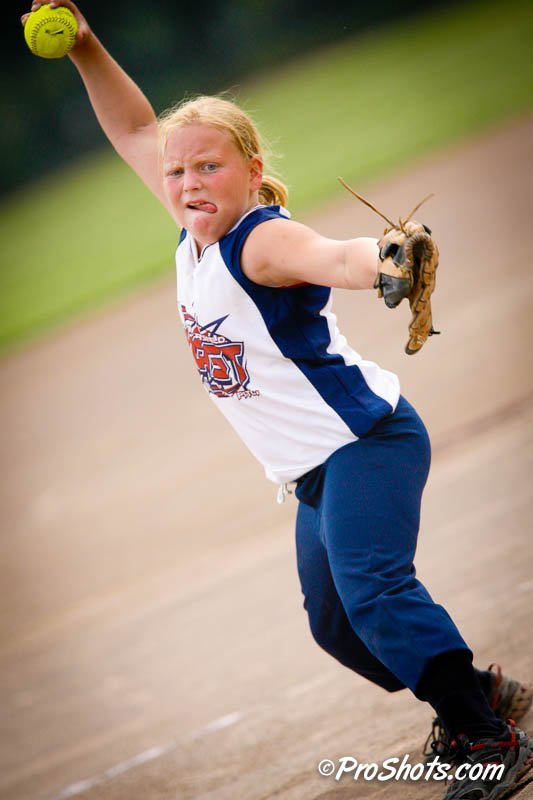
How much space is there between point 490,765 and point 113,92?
1742 mm

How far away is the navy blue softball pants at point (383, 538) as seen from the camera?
1882 mm

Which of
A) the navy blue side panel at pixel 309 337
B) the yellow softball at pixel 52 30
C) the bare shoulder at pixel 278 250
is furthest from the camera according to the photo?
the yellow softball at pixel 52 30

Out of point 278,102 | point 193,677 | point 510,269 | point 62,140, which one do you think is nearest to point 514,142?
point 510,269

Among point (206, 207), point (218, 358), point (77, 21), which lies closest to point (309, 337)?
point (218, 358)

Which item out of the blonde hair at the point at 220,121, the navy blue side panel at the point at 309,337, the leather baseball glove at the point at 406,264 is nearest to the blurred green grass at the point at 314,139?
the blonde hair at the point at 220,121

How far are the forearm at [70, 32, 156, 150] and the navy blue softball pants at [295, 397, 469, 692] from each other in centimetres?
98

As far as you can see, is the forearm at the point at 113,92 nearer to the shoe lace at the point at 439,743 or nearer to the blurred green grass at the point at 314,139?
the shoe lace at the point at 439,743

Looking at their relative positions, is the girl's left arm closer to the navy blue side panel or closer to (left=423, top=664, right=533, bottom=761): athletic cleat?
the navy blue side panel

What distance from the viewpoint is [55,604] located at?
17.4 feet

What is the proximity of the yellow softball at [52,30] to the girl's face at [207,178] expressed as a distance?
24.7 inches

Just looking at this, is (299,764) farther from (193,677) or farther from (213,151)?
(213,151)

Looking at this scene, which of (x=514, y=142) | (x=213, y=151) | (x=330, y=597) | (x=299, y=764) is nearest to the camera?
(x=213, y=151)

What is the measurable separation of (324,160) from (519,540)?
37.4ft

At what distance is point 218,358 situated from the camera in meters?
2.06
